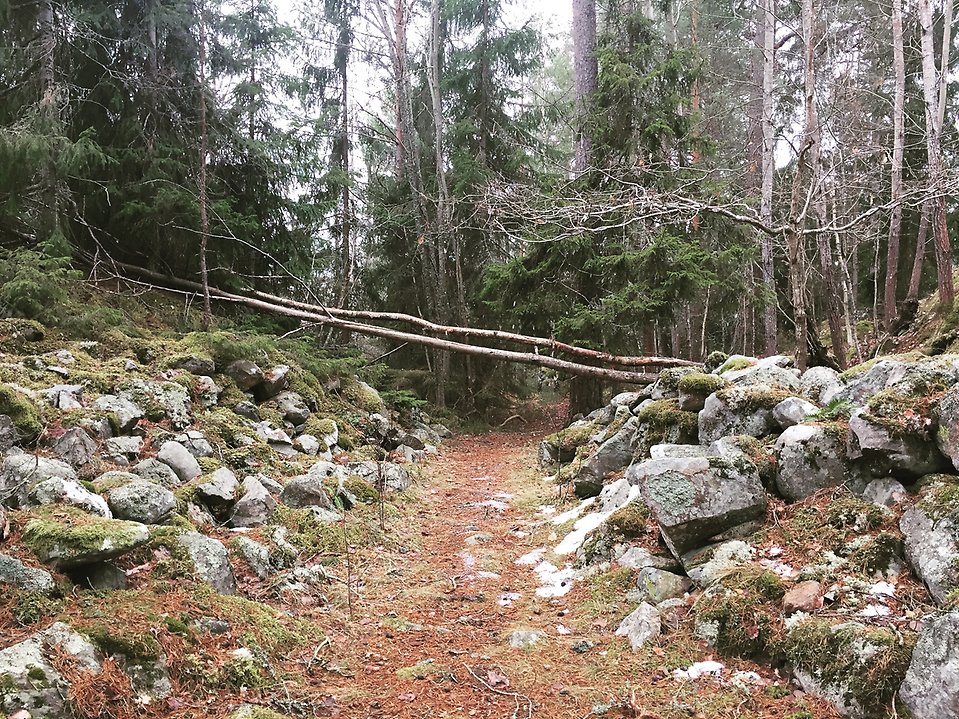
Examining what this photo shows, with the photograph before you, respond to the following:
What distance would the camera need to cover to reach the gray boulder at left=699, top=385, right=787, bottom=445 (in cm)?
536

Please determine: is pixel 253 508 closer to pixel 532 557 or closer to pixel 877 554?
pixel 532 557

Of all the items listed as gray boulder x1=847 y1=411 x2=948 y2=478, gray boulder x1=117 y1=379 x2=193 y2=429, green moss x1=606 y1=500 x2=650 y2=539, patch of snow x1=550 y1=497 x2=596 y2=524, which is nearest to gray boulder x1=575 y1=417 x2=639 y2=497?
patch of snow x1=550 y1=497 x2=596 y2=524

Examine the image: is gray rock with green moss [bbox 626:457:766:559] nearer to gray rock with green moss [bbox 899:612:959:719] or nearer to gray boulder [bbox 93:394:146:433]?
gray rock with green moss [bbox 899:612:959:719]

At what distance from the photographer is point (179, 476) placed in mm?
5547

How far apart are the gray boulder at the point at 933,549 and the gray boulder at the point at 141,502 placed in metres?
4.75

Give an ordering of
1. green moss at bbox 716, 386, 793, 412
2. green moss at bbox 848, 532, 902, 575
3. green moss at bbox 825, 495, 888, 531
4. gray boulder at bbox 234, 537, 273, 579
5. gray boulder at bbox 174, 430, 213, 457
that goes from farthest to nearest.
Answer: gray boulder at bbox 174, 430, 213, 457 → green moss at bbox 716, 386, 793, 412 → gray boulder at bbox 234, 537, 273, 579 → green moss at bbox 825, 495, 888, 531 → green moss at bbox 848, 532, 902, 575

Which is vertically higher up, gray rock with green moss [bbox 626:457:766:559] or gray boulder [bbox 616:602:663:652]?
gray rock with green moss [bbox 626:457:766:559]

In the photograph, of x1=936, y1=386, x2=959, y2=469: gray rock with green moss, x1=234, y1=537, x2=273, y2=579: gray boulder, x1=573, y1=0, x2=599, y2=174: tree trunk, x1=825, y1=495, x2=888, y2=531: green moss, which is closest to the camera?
x1=936, y1=386, x2=959, y2=469: gray rock with green moss

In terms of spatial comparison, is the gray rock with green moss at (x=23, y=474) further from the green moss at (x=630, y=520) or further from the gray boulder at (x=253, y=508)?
the green moss at (x=630, y=520)

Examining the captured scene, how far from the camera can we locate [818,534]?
3.94 metres

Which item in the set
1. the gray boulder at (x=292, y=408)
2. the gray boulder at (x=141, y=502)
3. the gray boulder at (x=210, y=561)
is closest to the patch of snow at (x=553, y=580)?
the gray boulder at (x=210, y=561)

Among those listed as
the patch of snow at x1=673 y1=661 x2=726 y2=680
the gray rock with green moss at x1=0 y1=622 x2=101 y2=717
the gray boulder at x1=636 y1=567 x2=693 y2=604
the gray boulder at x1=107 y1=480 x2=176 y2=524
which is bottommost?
the patch of snow at x1=673 y1=661 x2=726 y2=680

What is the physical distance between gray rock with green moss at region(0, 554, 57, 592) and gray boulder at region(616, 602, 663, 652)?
3242 mm

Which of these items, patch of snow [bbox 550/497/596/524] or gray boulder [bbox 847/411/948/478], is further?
patch of snow [bbox 550/497/596/524]
